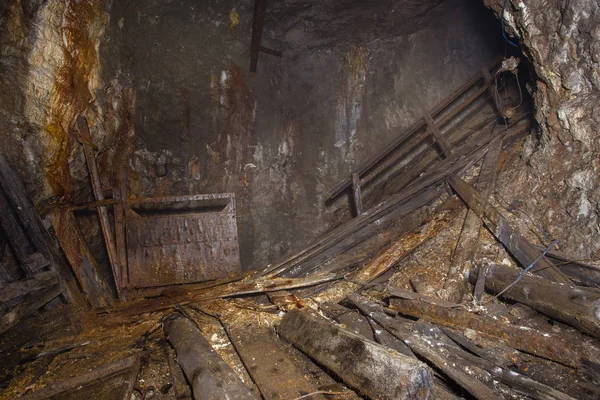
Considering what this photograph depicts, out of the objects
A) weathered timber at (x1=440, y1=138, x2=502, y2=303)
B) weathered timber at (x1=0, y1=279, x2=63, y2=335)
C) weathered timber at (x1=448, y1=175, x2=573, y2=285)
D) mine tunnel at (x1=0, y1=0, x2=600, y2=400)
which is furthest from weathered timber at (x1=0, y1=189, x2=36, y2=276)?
weathered timber at (x1=448, y1=175, x2=573, y2=285)

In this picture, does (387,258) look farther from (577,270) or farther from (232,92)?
(232,92)

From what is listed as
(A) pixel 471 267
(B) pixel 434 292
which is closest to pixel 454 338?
(B) pixel 434 292

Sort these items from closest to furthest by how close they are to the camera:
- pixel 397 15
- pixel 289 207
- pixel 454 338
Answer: pixel 454 338 < pixel 397 15 < pixel 289 207

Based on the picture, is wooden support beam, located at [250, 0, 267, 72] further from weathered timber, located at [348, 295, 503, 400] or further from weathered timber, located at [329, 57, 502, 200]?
weathered timber, located at [348, 295, 503, 400]

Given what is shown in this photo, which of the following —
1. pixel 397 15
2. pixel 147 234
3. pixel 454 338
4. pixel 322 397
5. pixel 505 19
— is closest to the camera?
pixel 322 397

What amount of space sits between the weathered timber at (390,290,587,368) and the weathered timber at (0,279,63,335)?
3.82m

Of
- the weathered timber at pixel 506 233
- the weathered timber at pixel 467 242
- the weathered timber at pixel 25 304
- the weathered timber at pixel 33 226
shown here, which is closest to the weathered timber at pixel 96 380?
the weathered timber at pixel 25 304

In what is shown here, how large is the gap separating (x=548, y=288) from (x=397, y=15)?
5.30 metres

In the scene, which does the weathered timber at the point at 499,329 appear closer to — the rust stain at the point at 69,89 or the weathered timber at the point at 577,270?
the weathered timber at the point at 577,270

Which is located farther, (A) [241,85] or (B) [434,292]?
(A) [241,85]

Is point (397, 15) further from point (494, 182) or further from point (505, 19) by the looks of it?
point (494, 182)

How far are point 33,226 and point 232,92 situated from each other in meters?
3.84

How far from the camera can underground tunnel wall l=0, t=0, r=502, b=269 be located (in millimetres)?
4145

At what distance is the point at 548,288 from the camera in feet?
10.2
